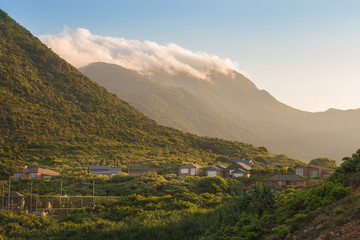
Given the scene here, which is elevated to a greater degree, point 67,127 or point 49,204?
point 67,127

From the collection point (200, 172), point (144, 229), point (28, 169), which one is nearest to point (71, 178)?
point (28, 169)

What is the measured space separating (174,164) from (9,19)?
9443 cm

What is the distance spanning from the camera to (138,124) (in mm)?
112000

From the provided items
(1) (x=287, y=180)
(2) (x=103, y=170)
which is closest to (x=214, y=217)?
(1) (x=287, y=180)

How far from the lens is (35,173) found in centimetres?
6162

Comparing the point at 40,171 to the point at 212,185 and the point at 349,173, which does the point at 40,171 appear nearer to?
the point at 212,185

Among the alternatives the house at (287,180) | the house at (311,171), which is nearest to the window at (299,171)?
the house at (311,171)

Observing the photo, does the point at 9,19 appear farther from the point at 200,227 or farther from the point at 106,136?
the point at 200,227

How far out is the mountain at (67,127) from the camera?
78.2 meters

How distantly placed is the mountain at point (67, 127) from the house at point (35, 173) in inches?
118

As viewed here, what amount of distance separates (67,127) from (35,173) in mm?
34592

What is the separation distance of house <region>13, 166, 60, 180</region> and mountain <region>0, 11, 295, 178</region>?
3.01 meters

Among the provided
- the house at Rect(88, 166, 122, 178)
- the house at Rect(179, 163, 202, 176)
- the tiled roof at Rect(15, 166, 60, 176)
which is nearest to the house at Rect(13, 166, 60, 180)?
the tiled roof at Rect(15, 166, 60, 176)

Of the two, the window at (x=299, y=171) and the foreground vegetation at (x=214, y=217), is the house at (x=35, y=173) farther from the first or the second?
the window at (x=299, y=171)
